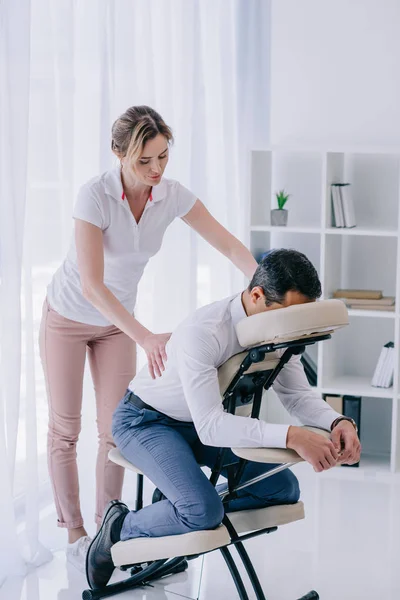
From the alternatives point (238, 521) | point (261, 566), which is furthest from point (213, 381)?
point (261, 566)

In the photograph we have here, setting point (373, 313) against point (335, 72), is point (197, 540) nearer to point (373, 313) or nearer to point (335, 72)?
point (373, 313)

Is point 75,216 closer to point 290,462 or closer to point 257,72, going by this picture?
point 290,462

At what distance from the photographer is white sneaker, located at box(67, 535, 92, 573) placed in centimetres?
269

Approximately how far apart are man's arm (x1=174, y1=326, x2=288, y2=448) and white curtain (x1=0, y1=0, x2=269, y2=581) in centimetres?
72

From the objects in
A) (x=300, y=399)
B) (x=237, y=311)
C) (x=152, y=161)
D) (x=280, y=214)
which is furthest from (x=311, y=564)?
(x=280, y=214)

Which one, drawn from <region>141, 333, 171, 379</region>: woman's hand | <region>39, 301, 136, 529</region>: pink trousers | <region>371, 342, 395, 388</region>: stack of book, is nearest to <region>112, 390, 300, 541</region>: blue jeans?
<region>141, 333, 171, 379</region>: woman's hand

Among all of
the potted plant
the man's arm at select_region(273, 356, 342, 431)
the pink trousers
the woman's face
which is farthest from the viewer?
the potted plant

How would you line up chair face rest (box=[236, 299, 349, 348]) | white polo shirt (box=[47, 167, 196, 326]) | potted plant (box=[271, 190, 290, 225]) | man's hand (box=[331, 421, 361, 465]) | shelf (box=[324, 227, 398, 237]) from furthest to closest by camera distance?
potted plant (box=[271, 190, 290, 225]), shelf (box=[324, 227, 398, 237]), white polo shirt (box=[47, 167, 196, 326]), man's hand (box=[331, 421, 361, 465]), chair face rest (box=[236, 299, 349, 348])

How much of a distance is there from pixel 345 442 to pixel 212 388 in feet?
A: 1.23

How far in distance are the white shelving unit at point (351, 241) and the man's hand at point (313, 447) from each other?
161 centimetres

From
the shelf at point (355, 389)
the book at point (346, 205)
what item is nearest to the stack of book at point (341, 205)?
the book at point (346, 205)

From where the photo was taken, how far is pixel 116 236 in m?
2.53

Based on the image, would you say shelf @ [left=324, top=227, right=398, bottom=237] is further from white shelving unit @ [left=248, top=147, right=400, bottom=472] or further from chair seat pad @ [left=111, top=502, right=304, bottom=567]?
chair seat pad @ [left=111, top=502, right=304, bottom=567]

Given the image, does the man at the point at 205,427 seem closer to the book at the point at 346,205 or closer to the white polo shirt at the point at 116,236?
the white polo shirt at the point at 116,236
